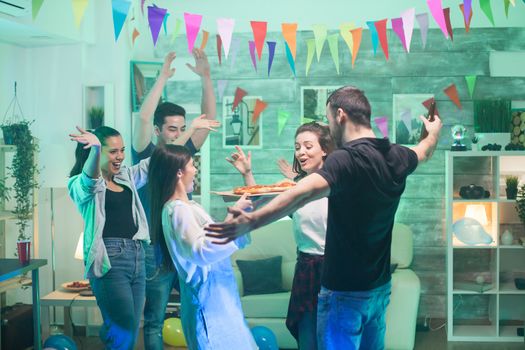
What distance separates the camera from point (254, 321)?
17.1 ft

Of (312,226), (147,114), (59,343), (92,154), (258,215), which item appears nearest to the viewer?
(258,215)

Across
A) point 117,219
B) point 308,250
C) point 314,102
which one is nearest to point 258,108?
point 314,102

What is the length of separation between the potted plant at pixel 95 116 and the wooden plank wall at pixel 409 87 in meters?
0.62

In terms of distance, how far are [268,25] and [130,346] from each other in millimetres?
3194

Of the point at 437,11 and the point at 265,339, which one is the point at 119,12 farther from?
the point at 265,339

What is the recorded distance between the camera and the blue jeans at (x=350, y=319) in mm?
2568

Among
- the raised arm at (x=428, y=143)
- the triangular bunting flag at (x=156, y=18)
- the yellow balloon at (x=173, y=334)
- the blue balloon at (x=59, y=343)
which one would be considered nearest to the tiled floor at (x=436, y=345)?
the yellow balloon at (x=173, y=334)

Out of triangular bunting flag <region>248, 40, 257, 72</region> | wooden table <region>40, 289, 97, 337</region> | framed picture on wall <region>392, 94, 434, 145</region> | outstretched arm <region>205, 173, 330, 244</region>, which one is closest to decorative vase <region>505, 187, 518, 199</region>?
framed picture on wall <region>392, 94, 434, 145</region>

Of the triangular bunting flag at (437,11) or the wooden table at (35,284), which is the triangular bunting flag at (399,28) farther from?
the wooden table at (35,284)

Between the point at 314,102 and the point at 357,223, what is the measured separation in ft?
12.0

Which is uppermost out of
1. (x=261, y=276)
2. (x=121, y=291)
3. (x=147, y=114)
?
(x=147, y=114)

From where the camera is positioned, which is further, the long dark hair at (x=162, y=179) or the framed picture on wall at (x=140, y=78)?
the framed picture on wall at (x=140, y=78)

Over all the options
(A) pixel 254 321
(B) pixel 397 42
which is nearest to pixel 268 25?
(B) pixel 397 42

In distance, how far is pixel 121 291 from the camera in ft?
11.8
